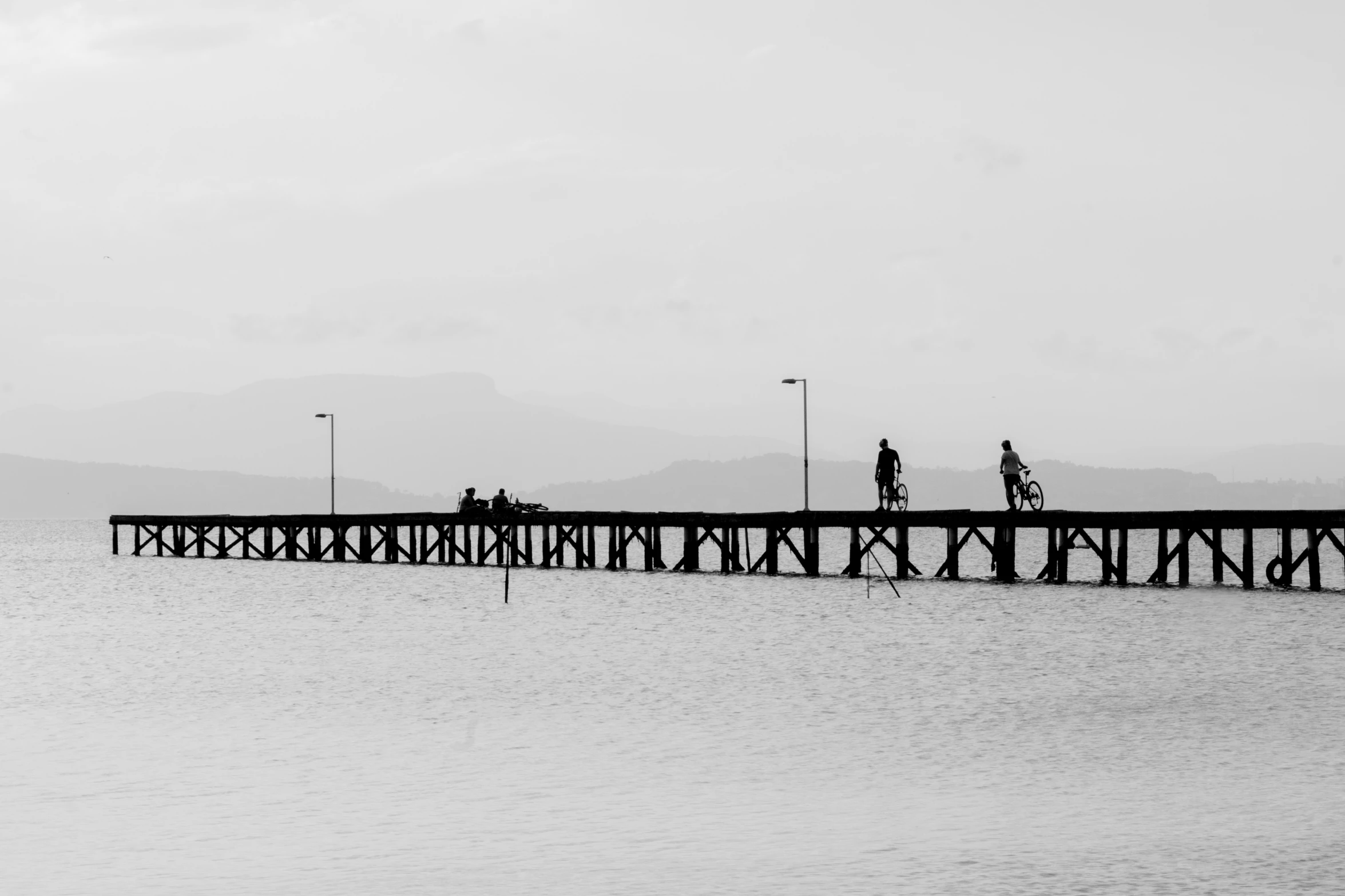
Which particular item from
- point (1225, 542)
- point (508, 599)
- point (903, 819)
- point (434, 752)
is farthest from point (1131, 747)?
point (1225, 542)

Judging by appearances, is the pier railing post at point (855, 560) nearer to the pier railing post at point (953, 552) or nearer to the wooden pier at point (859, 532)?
the wooden pier at point (859, 532)

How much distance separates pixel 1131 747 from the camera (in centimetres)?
2008

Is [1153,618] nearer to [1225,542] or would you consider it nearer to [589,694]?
[589,694]

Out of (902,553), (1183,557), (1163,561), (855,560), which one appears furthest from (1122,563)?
(855,560)

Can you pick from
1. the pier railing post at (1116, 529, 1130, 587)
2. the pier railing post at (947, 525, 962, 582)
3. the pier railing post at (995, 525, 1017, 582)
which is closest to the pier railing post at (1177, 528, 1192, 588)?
the pier railing post at (1116, 529, 1130, 587)

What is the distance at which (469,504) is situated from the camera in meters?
62.5

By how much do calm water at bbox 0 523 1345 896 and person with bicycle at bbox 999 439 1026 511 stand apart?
157 inches

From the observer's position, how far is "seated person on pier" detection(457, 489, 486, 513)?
6238 cm

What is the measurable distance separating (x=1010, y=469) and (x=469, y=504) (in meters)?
23.7

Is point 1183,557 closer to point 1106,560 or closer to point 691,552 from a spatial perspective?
point 1106,560

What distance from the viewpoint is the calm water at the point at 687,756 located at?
13438 millimetres

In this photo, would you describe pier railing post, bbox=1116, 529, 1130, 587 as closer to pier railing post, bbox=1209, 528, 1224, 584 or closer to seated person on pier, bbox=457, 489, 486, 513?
pier railing post, bbox=1209, 528, 1224, 584

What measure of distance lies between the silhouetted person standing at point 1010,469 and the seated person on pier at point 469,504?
2268cm

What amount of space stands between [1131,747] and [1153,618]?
21778mm
